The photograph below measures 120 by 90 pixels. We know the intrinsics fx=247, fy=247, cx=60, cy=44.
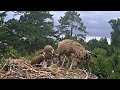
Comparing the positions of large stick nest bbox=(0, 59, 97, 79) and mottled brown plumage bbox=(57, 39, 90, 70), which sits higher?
mottled brown plumage bbox=(57, 39, 90, 70)

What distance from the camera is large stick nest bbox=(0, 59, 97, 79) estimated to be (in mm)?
1405

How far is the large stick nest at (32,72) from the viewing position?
1405mm

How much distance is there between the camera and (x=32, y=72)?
4.83ft

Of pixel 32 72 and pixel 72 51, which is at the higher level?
pixel 72 51

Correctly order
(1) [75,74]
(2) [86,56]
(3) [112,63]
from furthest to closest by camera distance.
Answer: (3) [112,63]
(2) [86,56]
(1) [75,74]

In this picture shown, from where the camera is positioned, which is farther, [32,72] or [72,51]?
[72,51]

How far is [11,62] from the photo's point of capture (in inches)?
62.9

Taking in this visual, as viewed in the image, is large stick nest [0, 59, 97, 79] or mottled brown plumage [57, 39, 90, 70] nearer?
large stick nest [0, 59, 97, 79]

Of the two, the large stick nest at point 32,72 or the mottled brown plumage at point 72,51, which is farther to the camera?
the mottled brown plumage at point 72,51

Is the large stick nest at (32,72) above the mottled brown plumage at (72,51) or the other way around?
the other way around
